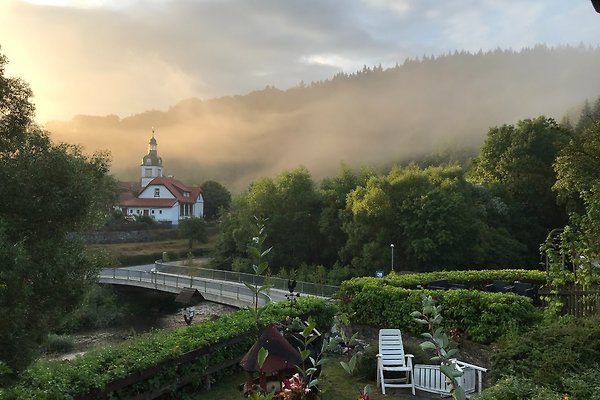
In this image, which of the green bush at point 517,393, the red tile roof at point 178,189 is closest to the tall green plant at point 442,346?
the green bush at point 517,393

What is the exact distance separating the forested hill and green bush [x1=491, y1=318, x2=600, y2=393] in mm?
79418

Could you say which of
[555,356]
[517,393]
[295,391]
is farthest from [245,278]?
[295,391]

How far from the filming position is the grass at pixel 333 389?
841 cm

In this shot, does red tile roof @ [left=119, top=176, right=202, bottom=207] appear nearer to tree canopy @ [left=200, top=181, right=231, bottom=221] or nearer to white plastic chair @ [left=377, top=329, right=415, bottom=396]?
tree canopy @ [left=200, top=181, right=231, bottom=221]

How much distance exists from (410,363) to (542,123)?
34.6 m

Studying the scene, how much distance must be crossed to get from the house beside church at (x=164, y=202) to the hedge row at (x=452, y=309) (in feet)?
199

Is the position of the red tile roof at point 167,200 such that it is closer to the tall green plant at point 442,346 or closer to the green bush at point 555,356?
the green bush at point 555,356

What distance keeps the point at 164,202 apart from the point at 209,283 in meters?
→ 46.4

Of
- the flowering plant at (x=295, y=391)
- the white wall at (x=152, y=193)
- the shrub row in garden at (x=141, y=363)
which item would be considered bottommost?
the shrub row in garden at (x=141, y=363)

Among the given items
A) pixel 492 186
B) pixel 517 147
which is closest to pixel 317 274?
pixel 492 186

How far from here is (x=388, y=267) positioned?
3222 cm

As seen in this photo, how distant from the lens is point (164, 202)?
73500 millimetres

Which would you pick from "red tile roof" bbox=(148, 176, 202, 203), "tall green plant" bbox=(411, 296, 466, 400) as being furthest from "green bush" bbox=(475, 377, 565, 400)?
"red tile roof" bbox=(148, 176, 202, 203)

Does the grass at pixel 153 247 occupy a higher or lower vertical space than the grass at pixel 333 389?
lower
